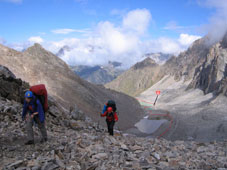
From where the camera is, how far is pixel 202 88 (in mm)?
93812

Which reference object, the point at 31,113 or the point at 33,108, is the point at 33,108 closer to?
the point at 33,108

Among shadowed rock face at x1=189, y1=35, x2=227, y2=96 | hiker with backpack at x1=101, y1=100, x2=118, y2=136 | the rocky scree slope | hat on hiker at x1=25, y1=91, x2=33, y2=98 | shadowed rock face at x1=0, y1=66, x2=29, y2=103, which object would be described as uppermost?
shadowed rock face at x1=189, y1=35, x2=227, y2=96

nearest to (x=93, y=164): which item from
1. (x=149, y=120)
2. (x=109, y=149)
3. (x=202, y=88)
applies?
(x=109, y=149)

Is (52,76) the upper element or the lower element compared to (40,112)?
upper

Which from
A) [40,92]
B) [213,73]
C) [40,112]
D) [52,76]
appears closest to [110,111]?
[40,112]

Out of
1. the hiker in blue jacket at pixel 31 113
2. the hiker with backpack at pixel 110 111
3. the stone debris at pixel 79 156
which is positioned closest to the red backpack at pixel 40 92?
the hiker in blue jacket at pixel 31 113

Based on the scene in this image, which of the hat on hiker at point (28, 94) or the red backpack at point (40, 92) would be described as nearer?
the hat on hiker at point (28, 94)

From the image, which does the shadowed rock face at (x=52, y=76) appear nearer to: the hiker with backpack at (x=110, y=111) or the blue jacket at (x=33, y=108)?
the hiker with backpack at (x=110, y=111)

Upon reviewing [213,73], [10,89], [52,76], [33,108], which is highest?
[213,73]

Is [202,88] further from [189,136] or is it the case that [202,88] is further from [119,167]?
[119,167]

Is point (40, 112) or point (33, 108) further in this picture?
point (40, 112)

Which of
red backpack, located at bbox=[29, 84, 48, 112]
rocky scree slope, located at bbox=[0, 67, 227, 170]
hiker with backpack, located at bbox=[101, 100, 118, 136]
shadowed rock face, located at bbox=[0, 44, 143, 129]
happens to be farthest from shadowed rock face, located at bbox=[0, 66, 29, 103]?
shadowed rock face, located at bbox=[0, 44, 143, 129]

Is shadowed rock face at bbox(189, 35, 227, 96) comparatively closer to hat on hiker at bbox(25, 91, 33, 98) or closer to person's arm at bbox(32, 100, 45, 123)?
person's arm at bbox(32, 100, 45, 123)

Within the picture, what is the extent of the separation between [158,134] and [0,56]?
25.0 meters
